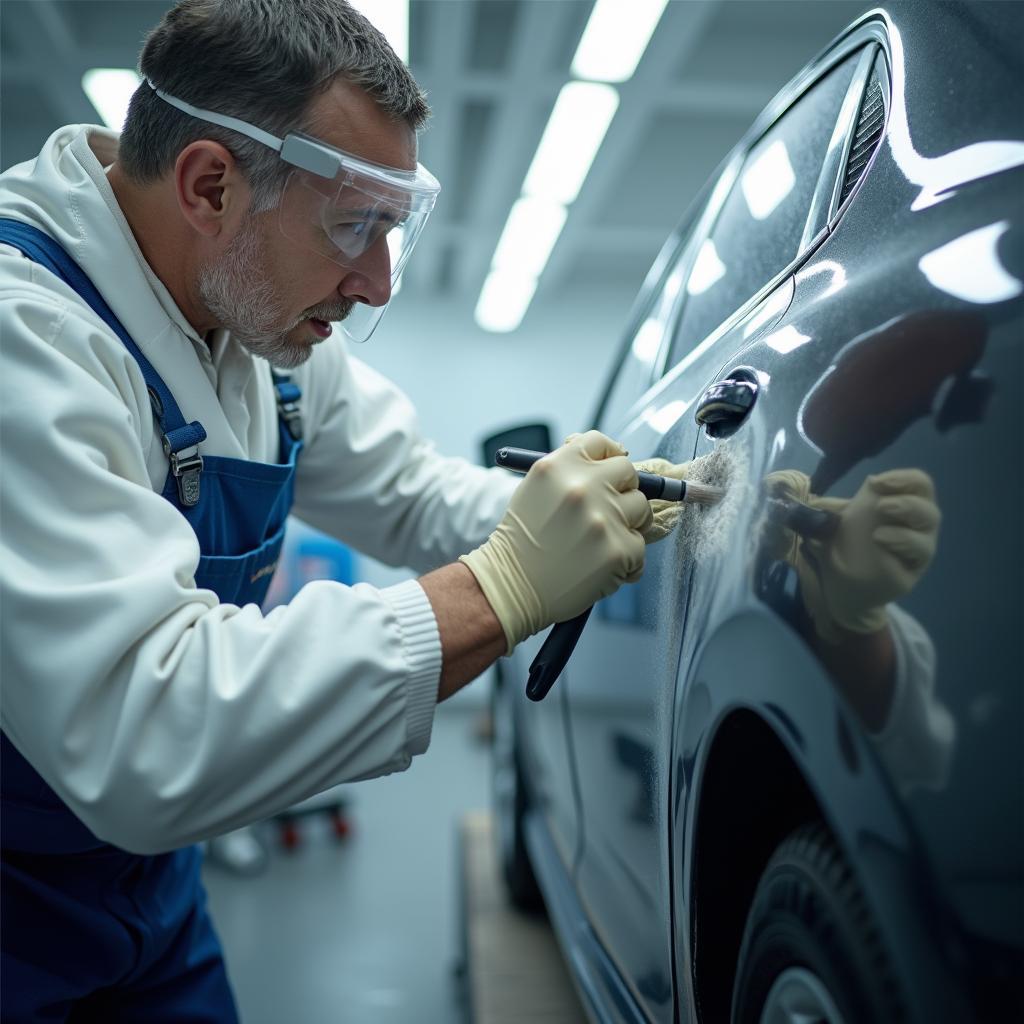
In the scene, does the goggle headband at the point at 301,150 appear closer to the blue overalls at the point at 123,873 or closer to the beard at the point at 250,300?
the beard at the point at 250,300

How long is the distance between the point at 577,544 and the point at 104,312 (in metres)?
0.62

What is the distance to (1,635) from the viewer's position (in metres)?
0.86

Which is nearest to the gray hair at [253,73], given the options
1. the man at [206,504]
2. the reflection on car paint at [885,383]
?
the man at [206,504]

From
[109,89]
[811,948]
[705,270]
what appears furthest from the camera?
[109,89]

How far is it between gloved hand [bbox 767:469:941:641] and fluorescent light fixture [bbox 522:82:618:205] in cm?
308

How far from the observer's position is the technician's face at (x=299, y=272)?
45.9 inches

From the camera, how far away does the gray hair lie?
1.13 meters

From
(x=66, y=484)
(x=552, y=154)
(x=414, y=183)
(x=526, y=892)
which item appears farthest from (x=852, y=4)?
(x=66, y=484)

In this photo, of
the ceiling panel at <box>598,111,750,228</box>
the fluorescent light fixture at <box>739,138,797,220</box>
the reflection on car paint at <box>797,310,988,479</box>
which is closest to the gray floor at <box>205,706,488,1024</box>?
the fluorescent light fixture at <box>739,138,797,220</box>

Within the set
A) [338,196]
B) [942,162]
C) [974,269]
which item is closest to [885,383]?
[974,269]

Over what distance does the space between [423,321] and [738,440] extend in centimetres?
576

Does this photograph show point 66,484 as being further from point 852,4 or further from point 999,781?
point 852,4

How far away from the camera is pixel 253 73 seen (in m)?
1.13

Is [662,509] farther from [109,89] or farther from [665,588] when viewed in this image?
[109,89]
